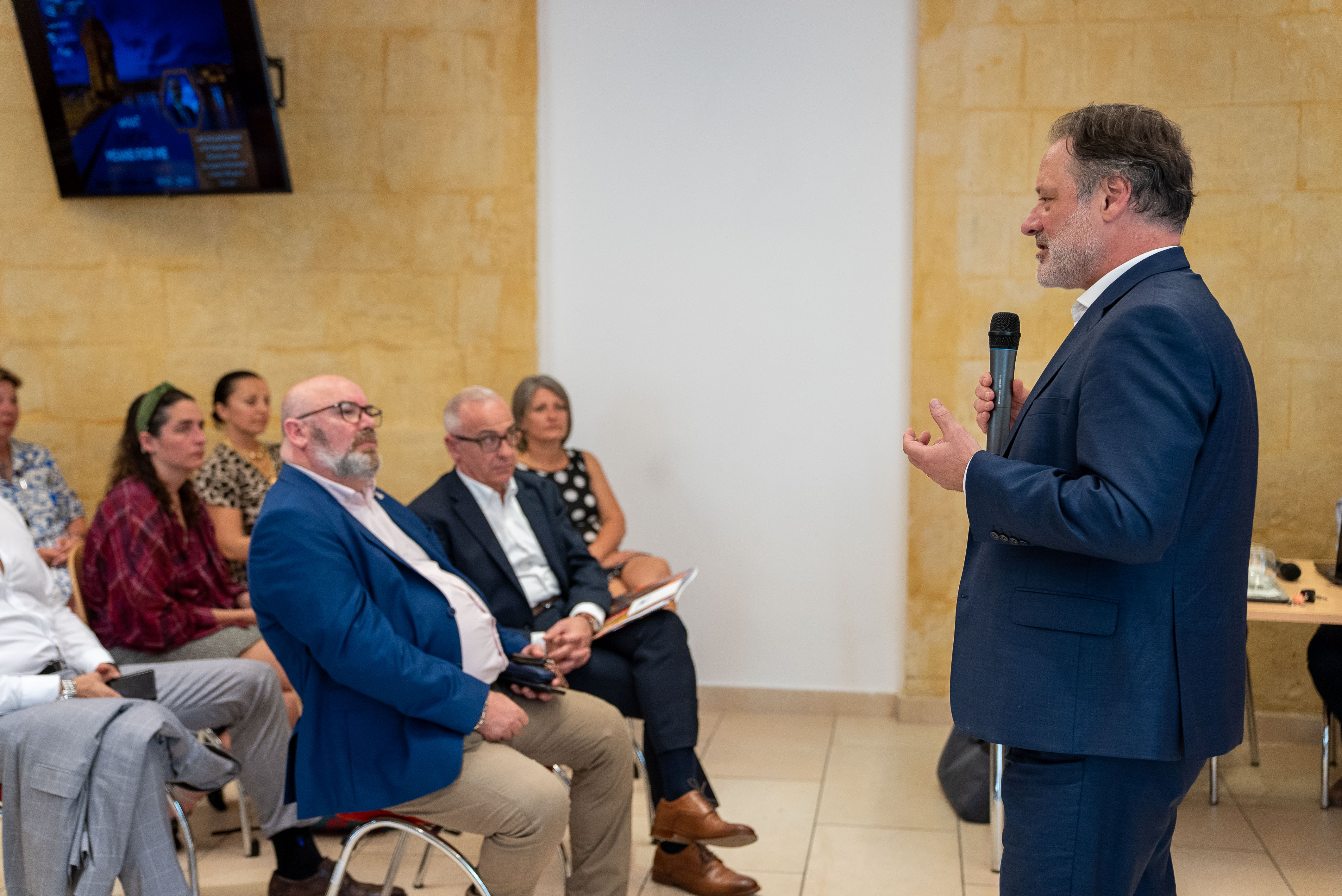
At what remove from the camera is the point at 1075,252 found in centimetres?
180

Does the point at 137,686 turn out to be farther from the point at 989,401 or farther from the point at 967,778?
the point at 967,778

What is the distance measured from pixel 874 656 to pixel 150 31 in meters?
3.90

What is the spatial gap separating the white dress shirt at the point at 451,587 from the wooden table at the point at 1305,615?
202 cm

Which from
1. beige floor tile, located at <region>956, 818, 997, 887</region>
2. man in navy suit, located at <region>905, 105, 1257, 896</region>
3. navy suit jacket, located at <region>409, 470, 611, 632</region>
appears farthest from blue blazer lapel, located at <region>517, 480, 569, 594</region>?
man in navy suit, located at <region>905, 105, 1257, 896</region>

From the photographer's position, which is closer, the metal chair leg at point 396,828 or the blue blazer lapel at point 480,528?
the metal chair leg at point 396,828

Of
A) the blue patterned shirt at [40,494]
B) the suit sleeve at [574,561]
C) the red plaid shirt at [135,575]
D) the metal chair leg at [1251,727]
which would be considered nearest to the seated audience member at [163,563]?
the red plaid shirt at [135,575]

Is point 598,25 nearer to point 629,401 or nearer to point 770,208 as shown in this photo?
point 770,208

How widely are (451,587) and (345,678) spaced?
42 cm

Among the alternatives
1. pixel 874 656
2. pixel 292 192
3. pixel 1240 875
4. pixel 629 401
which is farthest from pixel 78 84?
pixel 1240 875

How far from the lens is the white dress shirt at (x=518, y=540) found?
3.37 meters

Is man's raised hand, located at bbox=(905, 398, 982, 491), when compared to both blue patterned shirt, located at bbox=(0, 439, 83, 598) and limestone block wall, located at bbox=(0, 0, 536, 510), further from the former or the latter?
blue patterned shirt, located at bbox=(0, 439, 83, 598)

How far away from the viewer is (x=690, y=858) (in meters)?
3.08

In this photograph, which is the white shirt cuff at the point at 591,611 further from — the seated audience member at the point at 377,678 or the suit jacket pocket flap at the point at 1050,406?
the suit jacket pocket flap at the point at 1050,406

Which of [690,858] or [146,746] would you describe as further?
[690,858]
